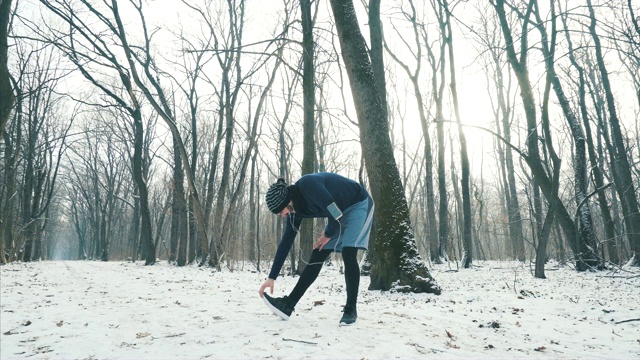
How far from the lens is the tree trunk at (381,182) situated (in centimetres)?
470

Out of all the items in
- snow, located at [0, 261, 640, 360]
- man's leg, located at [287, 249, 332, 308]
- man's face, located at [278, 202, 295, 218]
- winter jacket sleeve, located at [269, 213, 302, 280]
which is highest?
man's face, located at [278, 202, 295, 218]

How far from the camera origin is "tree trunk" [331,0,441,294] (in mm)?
4695

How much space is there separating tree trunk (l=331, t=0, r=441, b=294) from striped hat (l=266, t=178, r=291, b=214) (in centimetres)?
231

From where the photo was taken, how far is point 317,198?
2926 millimetres

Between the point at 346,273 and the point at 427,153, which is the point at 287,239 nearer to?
the point at 346,273

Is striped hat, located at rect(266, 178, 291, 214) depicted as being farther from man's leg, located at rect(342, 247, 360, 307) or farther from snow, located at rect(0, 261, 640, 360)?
snow, located at rect(0, 261, 640, 360)

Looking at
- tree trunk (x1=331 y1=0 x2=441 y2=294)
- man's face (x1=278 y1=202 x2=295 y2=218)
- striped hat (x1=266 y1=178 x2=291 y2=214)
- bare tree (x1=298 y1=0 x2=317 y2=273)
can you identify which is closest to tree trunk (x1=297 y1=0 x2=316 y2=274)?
bare tree (x1=298 y1=0 x2=317 y2=273)

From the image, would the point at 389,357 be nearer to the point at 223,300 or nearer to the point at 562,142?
the point at 223,300

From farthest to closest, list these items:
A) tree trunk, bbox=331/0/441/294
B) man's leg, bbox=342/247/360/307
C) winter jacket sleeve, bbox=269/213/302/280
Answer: tree trunk, bbox=331/0/441/294 → winter jacket sleeve, bbox=269/213/302/280 → man's leg, bbox=342/247/360/307

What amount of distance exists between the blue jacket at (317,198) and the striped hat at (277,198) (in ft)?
0.28

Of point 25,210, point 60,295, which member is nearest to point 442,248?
point 60,295

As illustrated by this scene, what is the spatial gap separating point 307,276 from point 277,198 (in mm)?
785

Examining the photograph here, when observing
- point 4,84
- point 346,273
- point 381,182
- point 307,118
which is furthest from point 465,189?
point 4,84

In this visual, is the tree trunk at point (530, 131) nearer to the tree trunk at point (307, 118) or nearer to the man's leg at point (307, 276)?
the tree trunk at point (307, 118)
